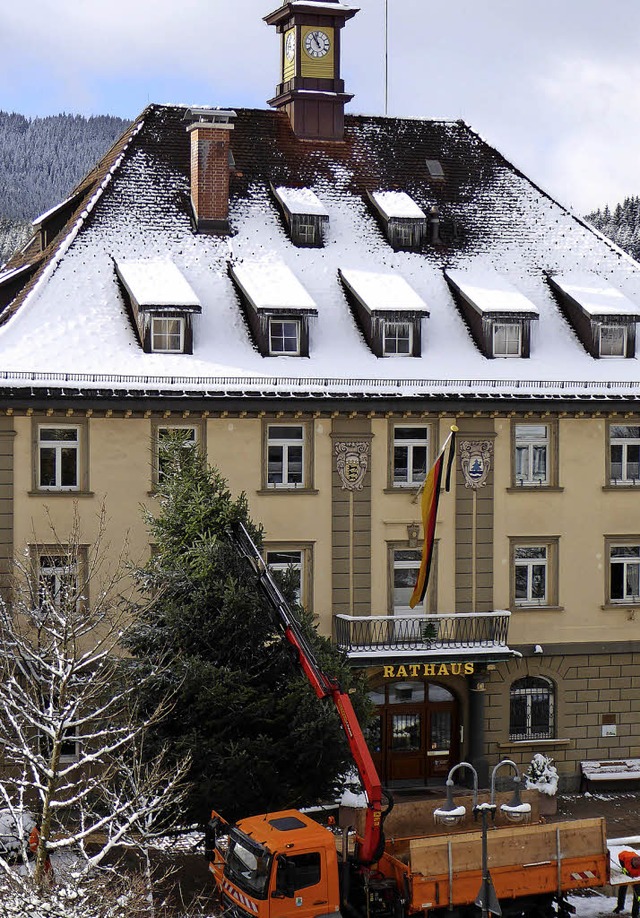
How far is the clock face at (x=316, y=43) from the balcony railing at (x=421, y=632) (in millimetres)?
18199

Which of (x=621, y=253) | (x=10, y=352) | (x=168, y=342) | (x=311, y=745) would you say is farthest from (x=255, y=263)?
(x=311, y=745)

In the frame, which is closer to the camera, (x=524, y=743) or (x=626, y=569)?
(x=524, y=743)

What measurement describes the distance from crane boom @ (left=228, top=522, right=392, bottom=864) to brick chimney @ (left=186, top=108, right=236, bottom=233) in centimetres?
1211

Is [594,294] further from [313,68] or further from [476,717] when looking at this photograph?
[476,717]

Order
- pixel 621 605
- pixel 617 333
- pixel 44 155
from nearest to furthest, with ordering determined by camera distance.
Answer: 1. pixel 621 605
2. pixel 617 333
3. pixel 44 155

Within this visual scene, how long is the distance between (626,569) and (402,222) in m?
11.6

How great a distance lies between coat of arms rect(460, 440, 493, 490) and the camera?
39.2 metres

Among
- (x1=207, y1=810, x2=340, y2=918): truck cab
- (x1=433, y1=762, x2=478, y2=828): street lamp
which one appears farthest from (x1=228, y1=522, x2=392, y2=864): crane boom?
(x1=433, y1=762, x2=478, y2=828): street lamp

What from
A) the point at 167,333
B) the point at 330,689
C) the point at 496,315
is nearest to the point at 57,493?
the point at 167,333

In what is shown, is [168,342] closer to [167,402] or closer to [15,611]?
[167,402]

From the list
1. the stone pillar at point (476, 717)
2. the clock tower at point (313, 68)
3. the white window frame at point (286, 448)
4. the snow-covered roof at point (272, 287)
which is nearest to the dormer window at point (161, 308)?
the snow-covered roof at point (272, 287)

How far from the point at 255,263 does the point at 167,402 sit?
5.90 meters

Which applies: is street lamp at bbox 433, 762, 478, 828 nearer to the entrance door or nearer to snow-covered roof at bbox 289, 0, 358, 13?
the entrance door

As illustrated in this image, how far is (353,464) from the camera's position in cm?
3831
